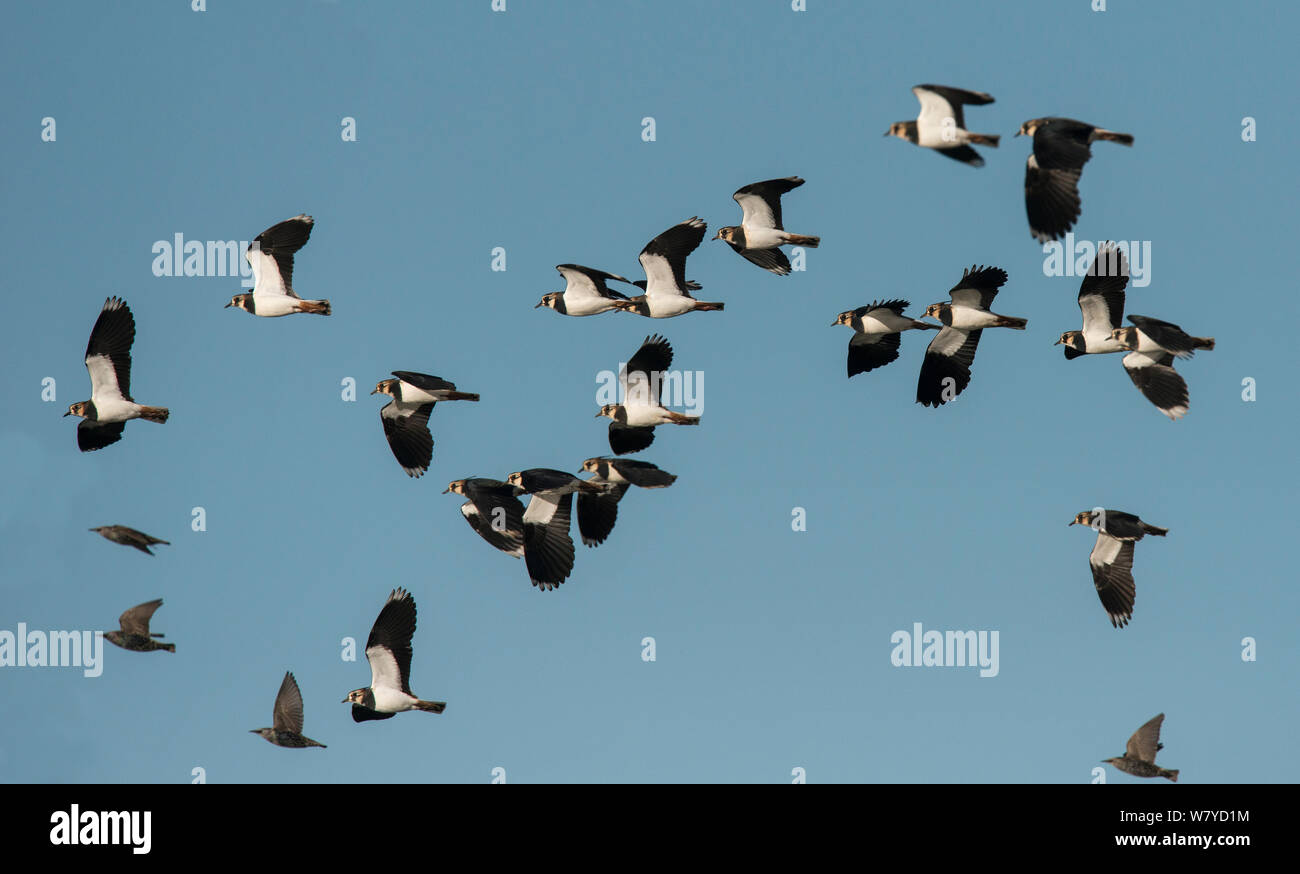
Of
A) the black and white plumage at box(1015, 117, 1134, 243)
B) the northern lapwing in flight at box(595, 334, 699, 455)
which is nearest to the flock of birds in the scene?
the northern lapwing in flight at box(595, 334, 699, 455)

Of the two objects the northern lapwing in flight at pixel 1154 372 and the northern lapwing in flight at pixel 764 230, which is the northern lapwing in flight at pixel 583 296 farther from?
the northern lapwing in flight at pixel 1154 372

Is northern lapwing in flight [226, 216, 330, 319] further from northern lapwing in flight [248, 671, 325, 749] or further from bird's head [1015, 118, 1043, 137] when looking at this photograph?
bird's head [1015, 118, 1043, 137]

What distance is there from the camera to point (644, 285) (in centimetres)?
5125

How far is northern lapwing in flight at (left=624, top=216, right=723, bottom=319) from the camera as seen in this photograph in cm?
5019

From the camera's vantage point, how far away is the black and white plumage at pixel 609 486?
158ft

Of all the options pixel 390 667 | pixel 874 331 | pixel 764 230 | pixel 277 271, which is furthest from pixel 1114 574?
pixel 277 271

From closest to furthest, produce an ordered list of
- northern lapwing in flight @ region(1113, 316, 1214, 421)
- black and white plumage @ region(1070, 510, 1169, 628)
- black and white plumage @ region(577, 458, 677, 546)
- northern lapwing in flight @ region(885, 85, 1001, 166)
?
northern lapwing in flight @ region(885, 85, 1001, 166) → black and white plumage @ region(577, 458, 677, 546) → northern lapwing in flight @ region(1113, 316, 1214, 421) → black and white plumage @ region(1070, 510, 1169, 628)

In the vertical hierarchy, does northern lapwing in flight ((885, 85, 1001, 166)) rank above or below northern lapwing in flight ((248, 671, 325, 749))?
above

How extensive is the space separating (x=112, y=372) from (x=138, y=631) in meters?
6.11

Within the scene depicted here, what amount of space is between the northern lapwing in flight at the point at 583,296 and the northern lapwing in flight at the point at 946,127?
1014 centimetres

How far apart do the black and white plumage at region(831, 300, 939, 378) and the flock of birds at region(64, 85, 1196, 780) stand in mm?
38
